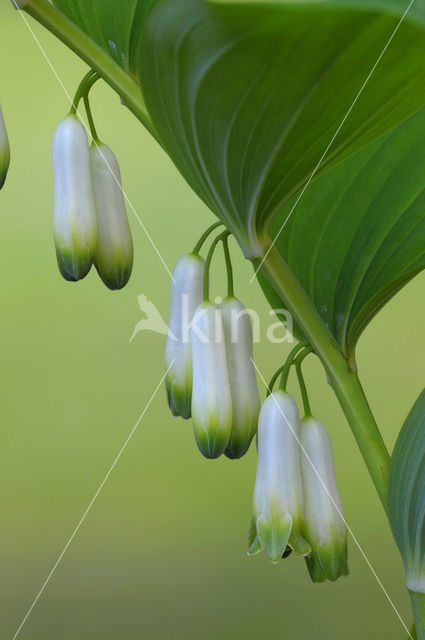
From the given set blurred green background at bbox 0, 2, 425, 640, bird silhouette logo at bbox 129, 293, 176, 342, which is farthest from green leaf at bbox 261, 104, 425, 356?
blurred green background at bbox 0, 2, 425, 640

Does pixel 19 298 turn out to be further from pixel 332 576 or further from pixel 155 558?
pixel 332 576

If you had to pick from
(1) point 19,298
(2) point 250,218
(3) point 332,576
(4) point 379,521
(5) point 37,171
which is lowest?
(3) point 332,576

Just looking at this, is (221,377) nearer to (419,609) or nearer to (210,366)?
(210,366)

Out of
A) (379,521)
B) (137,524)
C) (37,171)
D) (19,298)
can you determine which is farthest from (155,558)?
(37,171)

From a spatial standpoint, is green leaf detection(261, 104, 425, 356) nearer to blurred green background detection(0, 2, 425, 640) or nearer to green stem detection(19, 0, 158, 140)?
green stem detection(19, 0, 158, 140)

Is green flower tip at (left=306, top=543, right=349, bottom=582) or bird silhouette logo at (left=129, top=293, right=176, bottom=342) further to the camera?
bird silhouette logo at (left=129, top=293, right=176, bottom=342)

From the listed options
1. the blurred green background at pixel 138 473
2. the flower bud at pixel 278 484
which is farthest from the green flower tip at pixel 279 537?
the blurred green background at pixel 138 473
